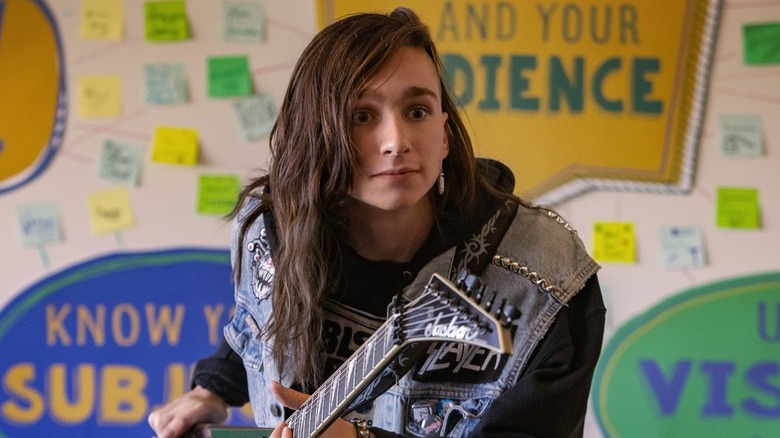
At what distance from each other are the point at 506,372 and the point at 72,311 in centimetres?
132

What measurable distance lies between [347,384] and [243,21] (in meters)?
1.26

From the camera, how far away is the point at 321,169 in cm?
122

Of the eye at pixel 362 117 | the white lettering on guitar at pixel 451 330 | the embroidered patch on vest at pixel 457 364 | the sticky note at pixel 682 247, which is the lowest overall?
the sticky note at pixel 682 247

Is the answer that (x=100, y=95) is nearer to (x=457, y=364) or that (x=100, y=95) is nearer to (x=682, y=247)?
(x=457, y=364)

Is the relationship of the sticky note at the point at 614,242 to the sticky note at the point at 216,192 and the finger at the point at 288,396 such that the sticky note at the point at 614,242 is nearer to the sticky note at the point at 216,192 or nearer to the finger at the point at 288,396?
the sticky note at the point at 216,192

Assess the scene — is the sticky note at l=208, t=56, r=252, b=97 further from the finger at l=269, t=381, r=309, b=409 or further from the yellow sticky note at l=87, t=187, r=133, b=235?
the finger at l=269, t=381, r=309, b=409

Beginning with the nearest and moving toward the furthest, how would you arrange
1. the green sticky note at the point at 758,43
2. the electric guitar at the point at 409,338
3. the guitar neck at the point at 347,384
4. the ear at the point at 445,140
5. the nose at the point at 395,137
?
the electric guitar at the point at 409,338
the guitar neck at the point at 347,384
the nose at the point at 395,137
the ear at the point at 445,140
the green sticky note at the point at 758,43

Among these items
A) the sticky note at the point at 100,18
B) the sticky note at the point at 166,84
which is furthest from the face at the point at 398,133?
the sticky note at the point at 100,18

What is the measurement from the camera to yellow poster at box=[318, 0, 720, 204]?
82.5 inches

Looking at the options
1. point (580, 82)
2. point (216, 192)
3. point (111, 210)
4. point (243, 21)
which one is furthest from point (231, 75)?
point (580, 82)

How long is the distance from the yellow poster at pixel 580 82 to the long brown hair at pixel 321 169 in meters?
0.84

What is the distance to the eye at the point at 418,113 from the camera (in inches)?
46.7

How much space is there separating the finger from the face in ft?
0.86

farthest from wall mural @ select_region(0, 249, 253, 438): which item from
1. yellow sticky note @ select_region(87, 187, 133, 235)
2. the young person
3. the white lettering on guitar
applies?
the white lettering on guitar
